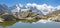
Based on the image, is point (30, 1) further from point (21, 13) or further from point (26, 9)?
point (21, 13)

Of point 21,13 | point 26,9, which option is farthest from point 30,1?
point 21,13

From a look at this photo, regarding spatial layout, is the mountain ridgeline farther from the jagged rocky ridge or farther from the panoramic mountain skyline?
the panoramic mountain skyline

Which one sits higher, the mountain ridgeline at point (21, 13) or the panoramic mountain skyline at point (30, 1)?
the panoramic mountain skyline at point (30, 1)

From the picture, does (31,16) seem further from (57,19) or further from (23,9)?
(57,19)

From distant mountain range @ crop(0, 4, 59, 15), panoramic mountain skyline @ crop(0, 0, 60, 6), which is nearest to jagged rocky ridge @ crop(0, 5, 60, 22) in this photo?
distant mountain range @ crop(0, 4, 59, 15)

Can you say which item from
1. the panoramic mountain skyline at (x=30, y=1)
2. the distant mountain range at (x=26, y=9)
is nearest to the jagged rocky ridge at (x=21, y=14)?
the distant mountain range at (x=26, y=9)

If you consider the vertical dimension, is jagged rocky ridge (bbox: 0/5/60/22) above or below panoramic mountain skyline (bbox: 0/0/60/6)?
below

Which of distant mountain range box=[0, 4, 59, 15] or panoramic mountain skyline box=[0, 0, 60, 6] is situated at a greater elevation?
panoramic mountain skyline box=[0, 0, 60, 6]

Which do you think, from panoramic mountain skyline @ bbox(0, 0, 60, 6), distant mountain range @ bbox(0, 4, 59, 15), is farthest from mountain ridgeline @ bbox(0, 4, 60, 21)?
panoramic mountain skyline @ bbox(0, 0, 60, 6)

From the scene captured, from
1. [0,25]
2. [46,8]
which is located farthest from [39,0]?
[0,25]

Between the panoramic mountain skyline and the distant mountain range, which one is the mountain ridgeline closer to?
the distant mountain range

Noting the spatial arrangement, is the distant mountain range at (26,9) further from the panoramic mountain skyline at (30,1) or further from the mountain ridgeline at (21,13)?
the panoramic mountain skyline at (30,1)
